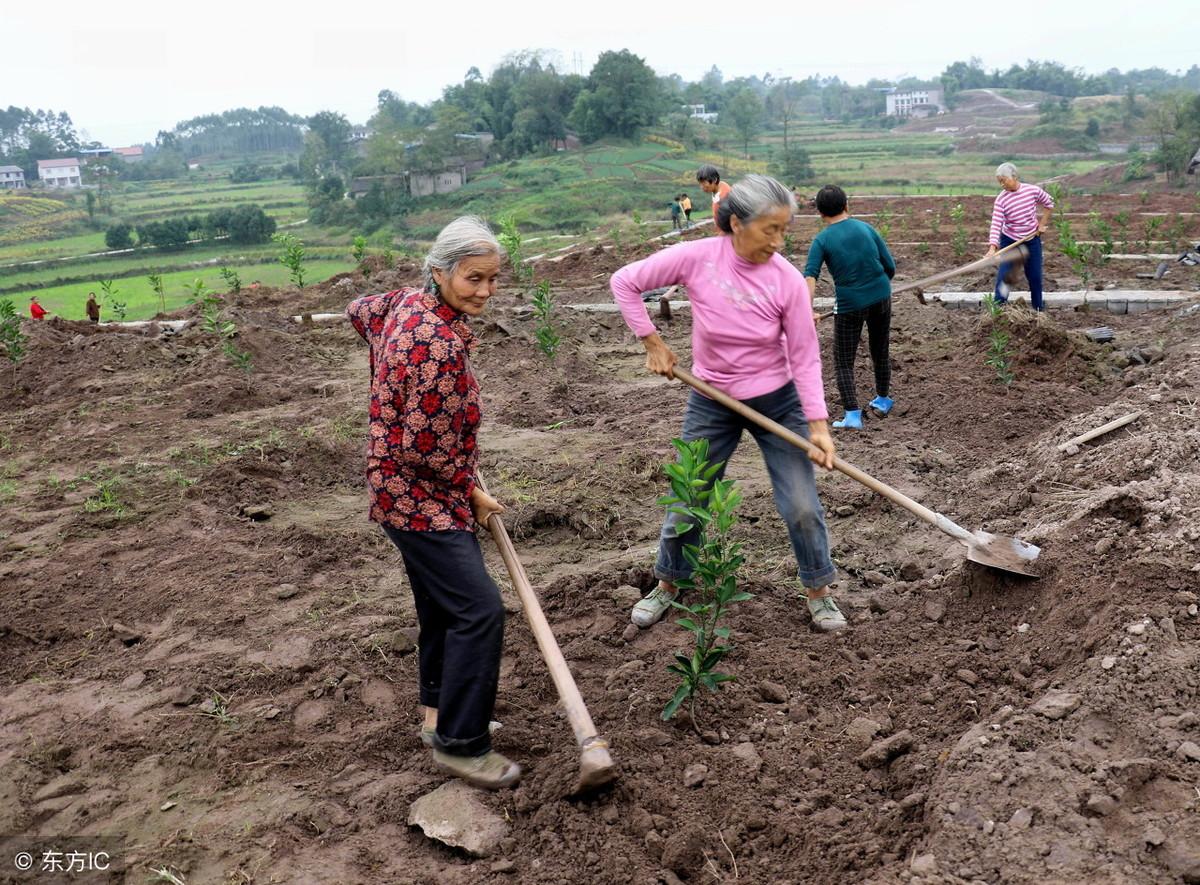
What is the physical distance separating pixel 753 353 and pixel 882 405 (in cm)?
331

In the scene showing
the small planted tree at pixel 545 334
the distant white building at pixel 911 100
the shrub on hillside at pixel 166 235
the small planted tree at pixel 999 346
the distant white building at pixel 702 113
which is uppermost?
the distant white building at pixel 911 100

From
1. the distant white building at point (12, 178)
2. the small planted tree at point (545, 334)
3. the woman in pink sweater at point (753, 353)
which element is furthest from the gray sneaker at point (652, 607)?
the distant white building at point (12, 178)

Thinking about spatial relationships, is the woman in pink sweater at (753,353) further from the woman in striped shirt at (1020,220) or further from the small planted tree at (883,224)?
the small planted tree at (883,224)

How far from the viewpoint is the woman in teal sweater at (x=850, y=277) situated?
606 cm

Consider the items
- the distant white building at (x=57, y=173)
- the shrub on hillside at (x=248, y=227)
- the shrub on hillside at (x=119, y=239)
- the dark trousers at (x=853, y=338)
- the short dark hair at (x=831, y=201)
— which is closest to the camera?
the short dark hair at (x=831, y=201)

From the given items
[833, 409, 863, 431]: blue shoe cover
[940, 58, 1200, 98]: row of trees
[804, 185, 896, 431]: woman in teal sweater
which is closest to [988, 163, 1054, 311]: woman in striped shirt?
[804, 185, 896, 431]: woman in teal sweater

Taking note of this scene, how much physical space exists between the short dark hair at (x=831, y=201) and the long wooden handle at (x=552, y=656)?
12.2 ft

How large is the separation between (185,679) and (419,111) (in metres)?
69.0

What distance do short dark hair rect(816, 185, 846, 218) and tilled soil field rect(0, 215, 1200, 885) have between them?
4.72 feet

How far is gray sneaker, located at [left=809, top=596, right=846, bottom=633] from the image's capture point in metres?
3.82

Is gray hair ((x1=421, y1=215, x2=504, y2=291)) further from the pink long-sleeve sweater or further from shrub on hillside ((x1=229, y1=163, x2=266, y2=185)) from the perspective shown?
shrub on hillside ((x1=229, y1=163, x2=266, y2=185))

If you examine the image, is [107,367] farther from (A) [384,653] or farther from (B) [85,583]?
(A) [384,653]

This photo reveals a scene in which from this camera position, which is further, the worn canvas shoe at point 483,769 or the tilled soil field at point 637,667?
the worn canvas shoe at point 483,769

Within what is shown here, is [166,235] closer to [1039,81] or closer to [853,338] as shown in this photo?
[853,338]
